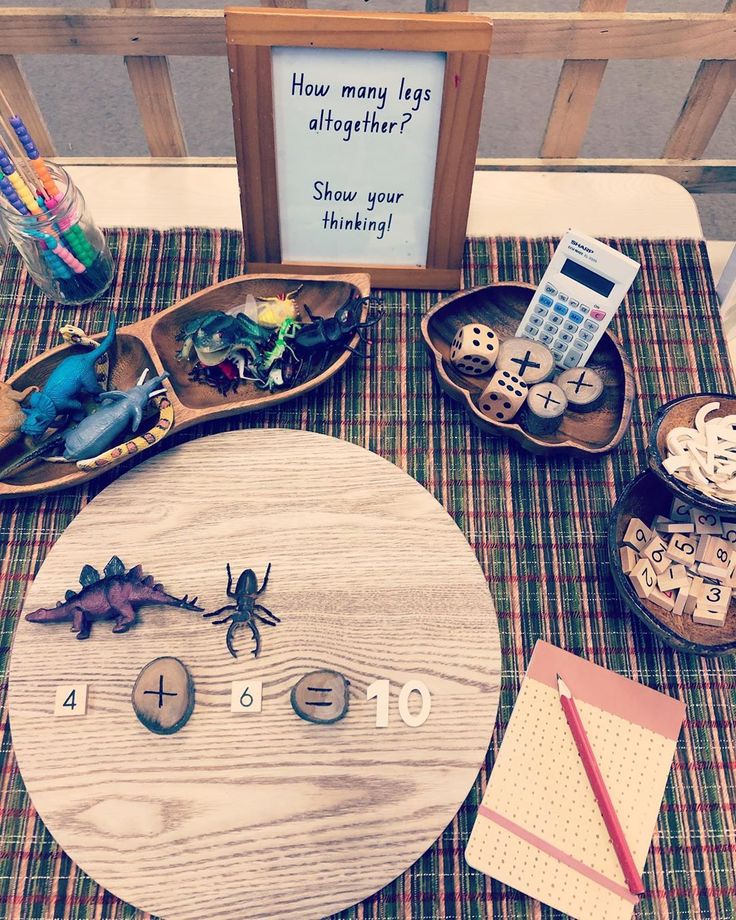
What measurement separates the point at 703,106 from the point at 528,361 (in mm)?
716

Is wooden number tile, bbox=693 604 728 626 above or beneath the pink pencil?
above

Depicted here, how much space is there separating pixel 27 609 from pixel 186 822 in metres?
0.34

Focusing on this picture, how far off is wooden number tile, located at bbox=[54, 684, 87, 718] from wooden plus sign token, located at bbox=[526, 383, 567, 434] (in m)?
0.69

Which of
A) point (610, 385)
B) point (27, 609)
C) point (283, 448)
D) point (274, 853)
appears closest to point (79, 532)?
point (27, 609)

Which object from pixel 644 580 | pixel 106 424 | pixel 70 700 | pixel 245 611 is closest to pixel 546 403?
pixel 644 580

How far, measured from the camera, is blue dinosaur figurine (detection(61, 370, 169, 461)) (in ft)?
3.50

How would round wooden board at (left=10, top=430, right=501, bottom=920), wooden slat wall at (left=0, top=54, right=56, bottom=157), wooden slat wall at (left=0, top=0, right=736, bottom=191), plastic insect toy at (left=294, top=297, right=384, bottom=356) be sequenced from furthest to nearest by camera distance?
wooden slat wall at (left=0, top=54, right=56, bottom=157) < wooden slat wall at (left=0, top=0, right=736, bottom=191) < plastic insect toy at (left=294, top=297, right=384, bottom=356) < round wooden board at (left=10, top=430, right=501, bottom=920)

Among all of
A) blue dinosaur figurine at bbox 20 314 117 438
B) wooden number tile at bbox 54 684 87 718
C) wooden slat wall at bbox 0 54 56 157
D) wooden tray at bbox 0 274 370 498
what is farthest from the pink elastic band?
wooden slat wall at bbox 0 54 56 157

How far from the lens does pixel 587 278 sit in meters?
1.05

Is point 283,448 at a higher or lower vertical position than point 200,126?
lower

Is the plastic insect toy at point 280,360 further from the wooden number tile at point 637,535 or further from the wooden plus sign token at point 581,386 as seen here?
the wooden number tile at point 637,535

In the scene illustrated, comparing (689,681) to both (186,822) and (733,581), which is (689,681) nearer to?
(733,581)

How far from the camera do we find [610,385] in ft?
3.78

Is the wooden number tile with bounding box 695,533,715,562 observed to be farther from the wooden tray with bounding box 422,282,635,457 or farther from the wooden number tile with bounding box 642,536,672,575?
the wooden tray with bounding box 422,282,635,457
